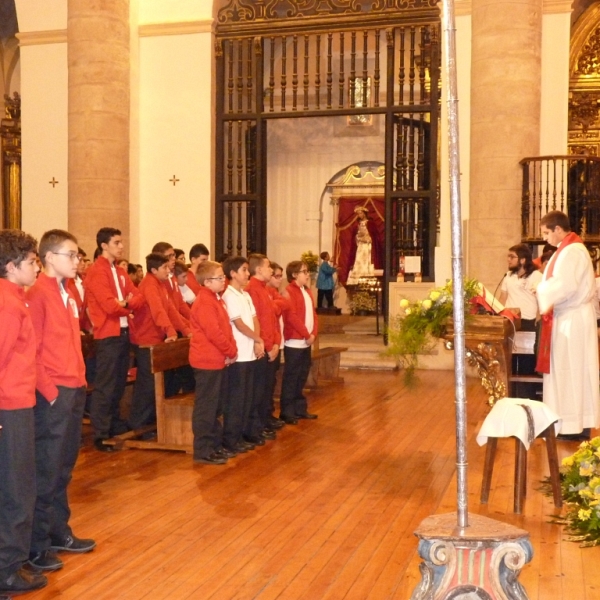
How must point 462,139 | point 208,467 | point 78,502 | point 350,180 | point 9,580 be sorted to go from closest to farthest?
point 9,580 → point 78,502 → point 208,467 → point 462,139 → point 350,180

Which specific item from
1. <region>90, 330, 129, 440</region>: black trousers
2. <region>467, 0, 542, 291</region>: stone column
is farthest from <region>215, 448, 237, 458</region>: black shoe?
<region>467, 0, 542, 291</region>: stone column

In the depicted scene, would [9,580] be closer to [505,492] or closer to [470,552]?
[470,552]

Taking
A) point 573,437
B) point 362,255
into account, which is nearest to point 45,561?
point 573,437

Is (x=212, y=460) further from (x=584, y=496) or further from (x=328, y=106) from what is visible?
(x=328, y=106)

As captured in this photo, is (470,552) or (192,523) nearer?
(470,552)

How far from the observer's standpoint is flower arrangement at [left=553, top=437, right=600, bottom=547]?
4.65 m

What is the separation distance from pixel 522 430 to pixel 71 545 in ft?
8.32

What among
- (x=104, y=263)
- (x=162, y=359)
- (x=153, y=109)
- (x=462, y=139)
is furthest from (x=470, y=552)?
(x=153, y=109)

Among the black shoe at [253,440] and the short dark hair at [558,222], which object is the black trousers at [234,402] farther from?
the short dark hair at [558,222]

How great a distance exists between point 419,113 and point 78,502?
892 centimetres

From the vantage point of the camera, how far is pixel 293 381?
28.3 feet

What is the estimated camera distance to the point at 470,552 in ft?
10.4

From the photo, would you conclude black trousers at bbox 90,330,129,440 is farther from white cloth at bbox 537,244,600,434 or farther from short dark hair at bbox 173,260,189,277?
white cloth at bbox 537,244,600,434

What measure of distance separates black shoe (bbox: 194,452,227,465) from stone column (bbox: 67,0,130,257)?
251 inches
